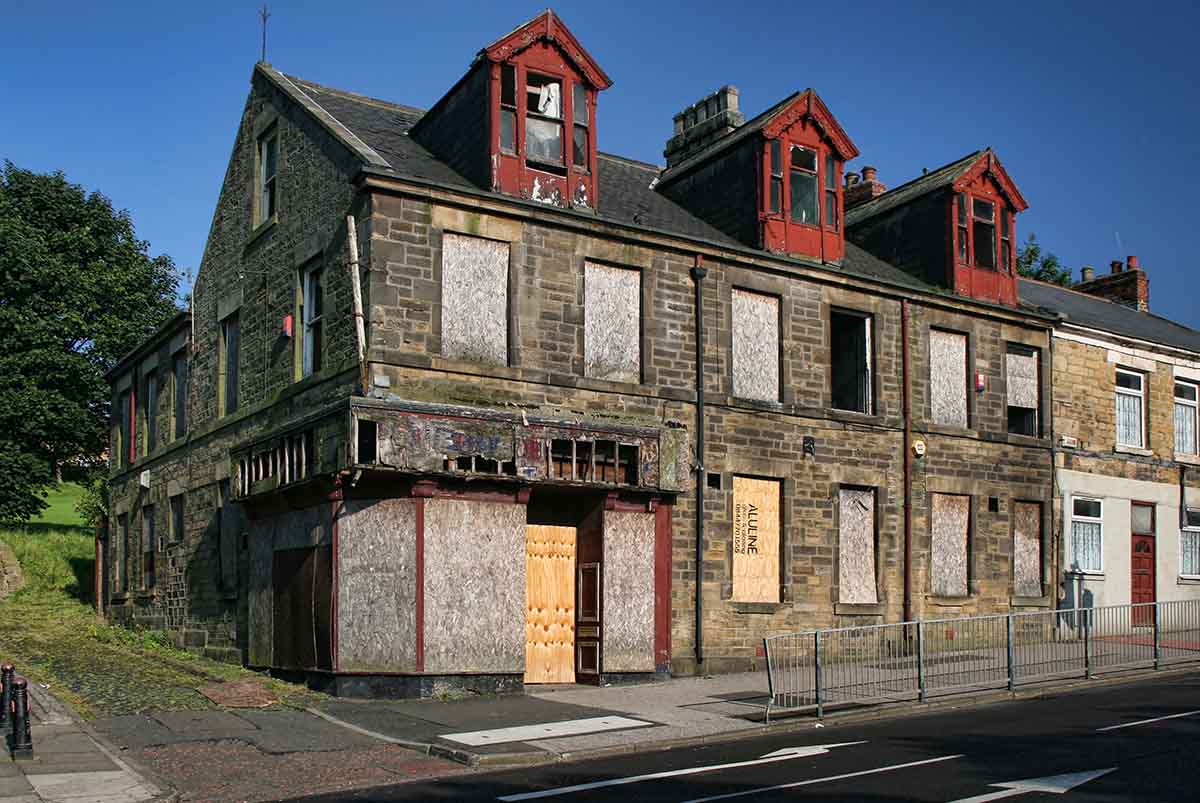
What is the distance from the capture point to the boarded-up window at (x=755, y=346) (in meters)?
22.4

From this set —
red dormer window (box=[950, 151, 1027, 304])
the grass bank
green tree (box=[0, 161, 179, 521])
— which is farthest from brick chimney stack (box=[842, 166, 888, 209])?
green tree (box=[0, 161, 179, 521])

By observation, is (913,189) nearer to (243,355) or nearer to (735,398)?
(735,398)

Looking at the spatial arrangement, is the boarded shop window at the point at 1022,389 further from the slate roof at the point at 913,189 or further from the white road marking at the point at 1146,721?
the white road marking at the point at 1146,721

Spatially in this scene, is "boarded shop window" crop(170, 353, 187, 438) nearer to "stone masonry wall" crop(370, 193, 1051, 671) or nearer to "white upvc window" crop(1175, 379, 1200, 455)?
"stone masonry wall" crop(370, 193, 1051, 671)

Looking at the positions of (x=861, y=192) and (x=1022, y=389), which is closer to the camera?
(x=1022, y=389)

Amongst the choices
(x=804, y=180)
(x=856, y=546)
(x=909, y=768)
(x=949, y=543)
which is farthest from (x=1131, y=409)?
(x=909, y=768)

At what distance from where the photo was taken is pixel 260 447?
2089 centimetres

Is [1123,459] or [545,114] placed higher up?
[545,114]

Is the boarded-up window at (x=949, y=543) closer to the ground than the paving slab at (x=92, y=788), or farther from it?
farther from it

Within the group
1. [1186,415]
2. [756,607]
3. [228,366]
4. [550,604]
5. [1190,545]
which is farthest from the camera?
[1186,415]

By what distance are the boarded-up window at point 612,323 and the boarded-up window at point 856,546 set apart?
5.33m

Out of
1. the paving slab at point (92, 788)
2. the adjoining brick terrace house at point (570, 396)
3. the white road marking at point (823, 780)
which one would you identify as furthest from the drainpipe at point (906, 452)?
the paving slab at point (92, 788)

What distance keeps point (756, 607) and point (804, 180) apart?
8.46 m

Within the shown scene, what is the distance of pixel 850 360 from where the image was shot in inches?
968
